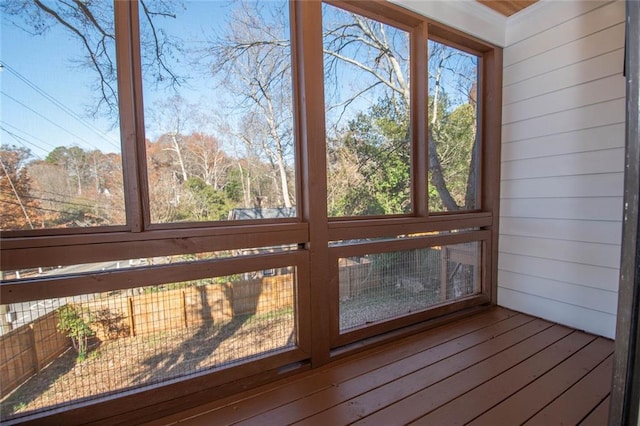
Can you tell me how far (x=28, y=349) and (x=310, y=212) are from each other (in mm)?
1374

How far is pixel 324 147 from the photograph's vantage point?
171cm

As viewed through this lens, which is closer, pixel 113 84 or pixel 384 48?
pixel 113 84

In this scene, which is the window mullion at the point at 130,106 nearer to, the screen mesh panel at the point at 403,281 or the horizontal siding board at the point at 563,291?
the screen mesh panel at the point at 403,281

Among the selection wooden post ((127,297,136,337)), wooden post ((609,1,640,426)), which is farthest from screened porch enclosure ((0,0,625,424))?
wooden post ((609,1,640,426))

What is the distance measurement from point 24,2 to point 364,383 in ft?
7.74

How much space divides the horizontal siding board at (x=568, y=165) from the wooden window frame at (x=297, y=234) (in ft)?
0.49

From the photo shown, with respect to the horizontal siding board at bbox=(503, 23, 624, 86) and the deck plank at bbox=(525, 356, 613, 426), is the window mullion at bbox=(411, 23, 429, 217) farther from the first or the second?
the deck plank at bbox=(525, 356, 613, 426)

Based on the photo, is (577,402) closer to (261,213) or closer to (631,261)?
(631,261)

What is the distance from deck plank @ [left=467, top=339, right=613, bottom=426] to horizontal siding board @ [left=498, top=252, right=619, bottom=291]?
43 cm

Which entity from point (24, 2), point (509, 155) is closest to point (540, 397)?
point (509, 155)

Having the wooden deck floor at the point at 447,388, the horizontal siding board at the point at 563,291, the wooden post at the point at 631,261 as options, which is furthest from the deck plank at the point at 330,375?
the wooden post at the point at 631,261

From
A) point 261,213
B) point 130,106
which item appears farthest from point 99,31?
point 261,213

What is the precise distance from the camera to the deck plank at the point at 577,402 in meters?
1.28

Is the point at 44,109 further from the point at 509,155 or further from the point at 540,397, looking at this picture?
the point at 509,155
